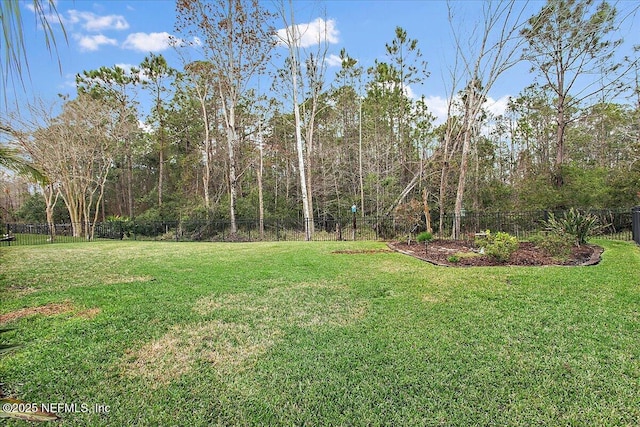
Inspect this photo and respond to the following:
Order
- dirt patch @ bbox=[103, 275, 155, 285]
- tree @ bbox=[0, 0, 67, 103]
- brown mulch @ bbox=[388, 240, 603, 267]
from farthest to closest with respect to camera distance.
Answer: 1. brown mulch @ bbox=[388, 240, 603, 267]
2. dirt patch @ bbox=[103, 275, 155, 285]
3. tree @ bbox=[0, 0, 67, 103]

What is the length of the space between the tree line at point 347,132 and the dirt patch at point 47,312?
28.7ft

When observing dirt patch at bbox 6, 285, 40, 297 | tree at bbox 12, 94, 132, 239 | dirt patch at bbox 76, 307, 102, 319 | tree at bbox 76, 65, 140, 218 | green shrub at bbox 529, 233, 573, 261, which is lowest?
dirt patch at bbox 76, 307, 102, 319

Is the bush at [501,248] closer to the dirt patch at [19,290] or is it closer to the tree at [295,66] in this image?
the dirt patch at [19,290]

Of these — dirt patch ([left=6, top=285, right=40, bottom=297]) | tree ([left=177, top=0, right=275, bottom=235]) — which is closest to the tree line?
tree ([left=177, top=0, right=275, bottom=235])

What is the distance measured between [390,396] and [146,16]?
396 centimetres

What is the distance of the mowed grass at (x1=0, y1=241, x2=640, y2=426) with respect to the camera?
6.22ft

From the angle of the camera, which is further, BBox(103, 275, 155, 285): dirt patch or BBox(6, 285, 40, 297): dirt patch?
BBox(103, 275, 155, 285): dirt patch

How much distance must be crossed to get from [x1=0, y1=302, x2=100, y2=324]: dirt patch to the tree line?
345 inches

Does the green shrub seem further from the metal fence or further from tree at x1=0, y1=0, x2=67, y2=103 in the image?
tree at x1=0, y1=0, x2=67, y2=103

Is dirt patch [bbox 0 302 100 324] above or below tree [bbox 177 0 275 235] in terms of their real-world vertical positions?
below

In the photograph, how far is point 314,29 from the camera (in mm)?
14164

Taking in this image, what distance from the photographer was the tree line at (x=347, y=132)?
12.7 metres

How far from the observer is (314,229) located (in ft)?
50.6

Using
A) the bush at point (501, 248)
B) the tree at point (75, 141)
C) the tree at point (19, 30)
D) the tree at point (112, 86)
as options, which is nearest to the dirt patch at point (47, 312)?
the tree at point (19, 30)
